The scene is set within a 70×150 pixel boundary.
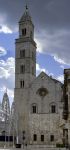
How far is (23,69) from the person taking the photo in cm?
10394

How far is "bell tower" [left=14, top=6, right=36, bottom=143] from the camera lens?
98500 mm

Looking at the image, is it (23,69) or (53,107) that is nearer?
(53,107)

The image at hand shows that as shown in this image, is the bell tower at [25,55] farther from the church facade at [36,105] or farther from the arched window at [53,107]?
the arched window at [53,107]

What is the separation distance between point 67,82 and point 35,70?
40.7 m

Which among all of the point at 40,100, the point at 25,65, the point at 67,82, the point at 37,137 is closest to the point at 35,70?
the point at 25,65

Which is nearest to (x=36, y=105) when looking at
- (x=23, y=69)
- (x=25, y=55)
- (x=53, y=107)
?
(x=53, y=107)

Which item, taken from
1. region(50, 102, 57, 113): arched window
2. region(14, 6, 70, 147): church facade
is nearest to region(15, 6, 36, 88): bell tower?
region(14, 6, 70, 147): church facade

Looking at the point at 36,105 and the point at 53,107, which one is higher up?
the point at 36,105

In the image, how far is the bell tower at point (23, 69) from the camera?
9850 cm

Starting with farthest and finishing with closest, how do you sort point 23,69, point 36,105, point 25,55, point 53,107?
1. point 25,55
2. point 23,69
3. point 36,105
4. point 53,107

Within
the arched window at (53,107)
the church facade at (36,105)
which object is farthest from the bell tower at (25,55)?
the arched window at (53,107)

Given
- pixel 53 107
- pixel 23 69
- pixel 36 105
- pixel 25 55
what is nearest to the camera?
pixel 53 107

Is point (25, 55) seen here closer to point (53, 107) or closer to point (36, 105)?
point (36, 105)

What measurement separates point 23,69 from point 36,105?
11.0 m
